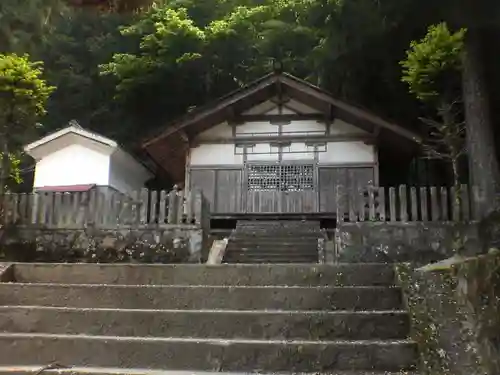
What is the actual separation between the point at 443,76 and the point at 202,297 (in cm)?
776

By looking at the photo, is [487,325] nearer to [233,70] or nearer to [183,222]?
[183,222]

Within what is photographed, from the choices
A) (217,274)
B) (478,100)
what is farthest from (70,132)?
(478,100)

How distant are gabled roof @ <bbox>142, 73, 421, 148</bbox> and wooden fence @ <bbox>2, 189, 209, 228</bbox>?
17.7 feet

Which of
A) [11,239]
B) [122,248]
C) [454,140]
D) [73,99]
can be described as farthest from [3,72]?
[73,99]

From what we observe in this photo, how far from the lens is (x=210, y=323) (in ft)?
15.8

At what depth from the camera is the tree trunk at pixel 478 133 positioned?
9180 mm

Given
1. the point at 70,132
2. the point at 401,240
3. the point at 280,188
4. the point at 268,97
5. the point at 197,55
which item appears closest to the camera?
the point at 401,240

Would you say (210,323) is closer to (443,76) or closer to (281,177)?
(443,76)

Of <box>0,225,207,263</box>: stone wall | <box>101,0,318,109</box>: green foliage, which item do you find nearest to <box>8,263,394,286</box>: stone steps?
<box>0,225,207,263</box>: stone wall

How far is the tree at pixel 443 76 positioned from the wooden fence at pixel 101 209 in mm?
5267

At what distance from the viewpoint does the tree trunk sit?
918cm

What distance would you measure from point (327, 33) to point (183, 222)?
23.5ft

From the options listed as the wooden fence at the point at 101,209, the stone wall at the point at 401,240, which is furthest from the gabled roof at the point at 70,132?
the stone wall at the point at 401,240

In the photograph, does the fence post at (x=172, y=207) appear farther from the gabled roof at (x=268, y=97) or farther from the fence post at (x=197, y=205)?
the gabled roof at (x=268, y=97)
